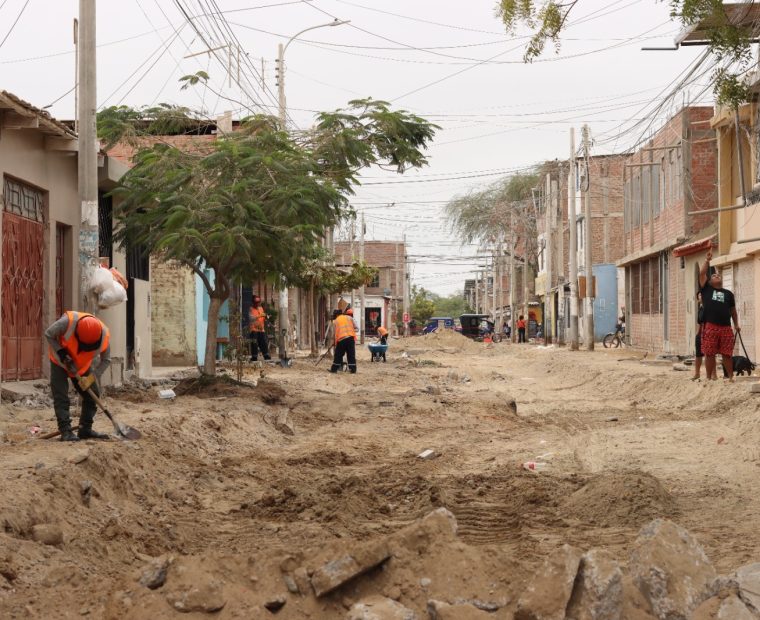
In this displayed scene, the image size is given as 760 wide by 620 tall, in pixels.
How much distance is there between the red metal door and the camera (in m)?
14.3

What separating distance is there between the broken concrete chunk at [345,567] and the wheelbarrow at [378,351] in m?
28.4

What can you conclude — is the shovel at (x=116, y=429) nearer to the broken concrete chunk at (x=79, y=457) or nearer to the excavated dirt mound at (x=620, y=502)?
the broken concrete chunk at (x=79, y=457)

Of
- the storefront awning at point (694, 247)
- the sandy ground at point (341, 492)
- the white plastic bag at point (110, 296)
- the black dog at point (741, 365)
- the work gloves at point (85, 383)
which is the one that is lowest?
the sandy ground at point (341, 492)

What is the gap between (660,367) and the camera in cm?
2475

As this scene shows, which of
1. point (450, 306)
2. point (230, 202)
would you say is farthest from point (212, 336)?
point (450, 306)

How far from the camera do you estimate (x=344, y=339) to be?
25.1m

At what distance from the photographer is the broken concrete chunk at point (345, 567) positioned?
198 inches

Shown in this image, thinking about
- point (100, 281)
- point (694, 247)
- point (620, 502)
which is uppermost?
point (694, 247)

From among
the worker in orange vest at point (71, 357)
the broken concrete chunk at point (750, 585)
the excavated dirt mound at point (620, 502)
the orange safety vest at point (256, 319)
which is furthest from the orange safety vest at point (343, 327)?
the broken concrete chunk at point (750, 585)

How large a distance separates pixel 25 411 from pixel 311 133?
8.52 meters

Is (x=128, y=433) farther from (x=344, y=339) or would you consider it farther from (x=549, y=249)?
(x=549, y=249)

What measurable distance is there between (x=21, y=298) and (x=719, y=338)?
10.2 metres

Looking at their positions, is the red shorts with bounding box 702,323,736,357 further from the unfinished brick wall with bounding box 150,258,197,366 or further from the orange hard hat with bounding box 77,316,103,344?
the unfinished brick wall with bounding box 150,258,197,366

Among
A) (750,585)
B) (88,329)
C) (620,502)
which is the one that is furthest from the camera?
(88,329)
